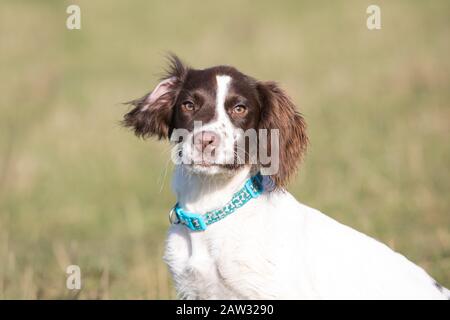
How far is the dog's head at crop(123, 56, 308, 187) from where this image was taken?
4.37 meters

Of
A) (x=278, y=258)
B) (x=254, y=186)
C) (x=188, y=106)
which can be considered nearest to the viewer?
(x=278, y=258)

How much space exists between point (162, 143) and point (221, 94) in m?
6.43

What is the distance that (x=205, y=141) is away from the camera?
4.31m

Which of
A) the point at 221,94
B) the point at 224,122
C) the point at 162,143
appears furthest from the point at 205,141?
the point at 162,143

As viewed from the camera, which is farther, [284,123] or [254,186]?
[284,123]

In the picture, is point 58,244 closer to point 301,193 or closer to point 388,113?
point 301,193

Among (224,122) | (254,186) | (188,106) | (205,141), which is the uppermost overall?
(188,106)

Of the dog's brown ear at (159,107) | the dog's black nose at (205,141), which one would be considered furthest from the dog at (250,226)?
the dog's brown ear at (159,107)

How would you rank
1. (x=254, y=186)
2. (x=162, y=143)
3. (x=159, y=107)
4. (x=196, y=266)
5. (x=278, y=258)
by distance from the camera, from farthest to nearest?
1. (x=162, y=143)
2. (x=159, y=107)
3. (x=254, y=186)
4. (x=196, y=266)
5. (x=278, y=258)

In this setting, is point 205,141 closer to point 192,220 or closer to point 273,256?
point 192,220

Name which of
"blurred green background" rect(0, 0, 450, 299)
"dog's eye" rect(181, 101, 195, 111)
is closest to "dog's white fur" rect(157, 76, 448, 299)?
"dog's eye" rect(181, 101, 195, 111)

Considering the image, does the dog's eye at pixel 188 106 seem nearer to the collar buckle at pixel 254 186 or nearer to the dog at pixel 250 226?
the dog at pixel 250 226

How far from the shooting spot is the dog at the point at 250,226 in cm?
432
